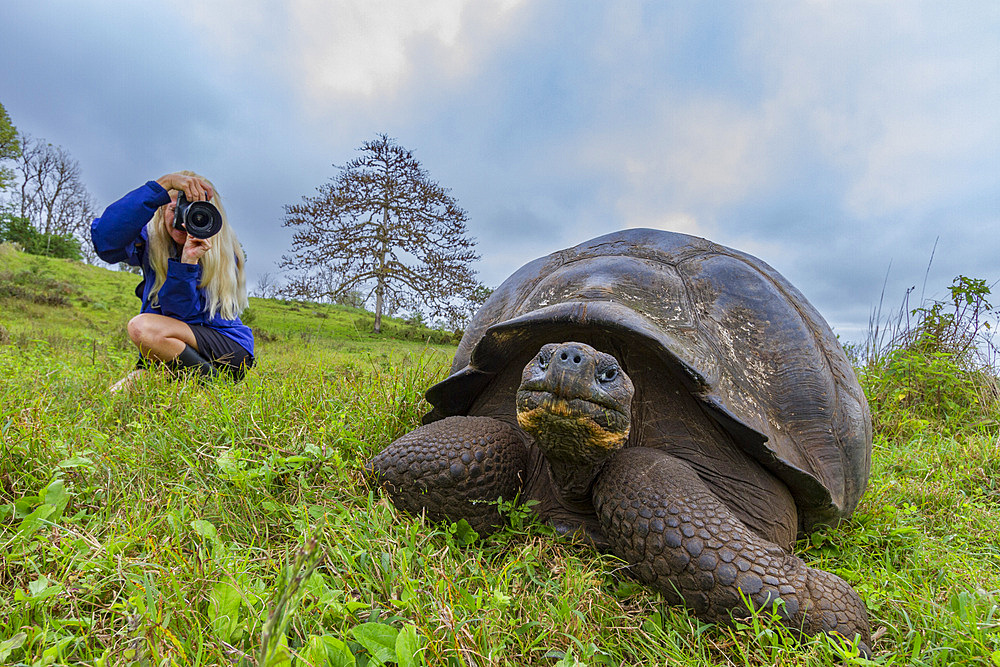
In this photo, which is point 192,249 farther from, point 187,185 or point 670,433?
point 670,433

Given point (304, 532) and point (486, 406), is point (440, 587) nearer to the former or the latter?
point (304, 532)

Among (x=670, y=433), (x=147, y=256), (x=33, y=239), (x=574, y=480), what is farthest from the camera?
(x=33, y=239)

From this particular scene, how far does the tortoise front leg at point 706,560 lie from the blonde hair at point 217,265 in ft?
11.9

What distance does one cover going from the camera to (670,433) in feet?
6.79

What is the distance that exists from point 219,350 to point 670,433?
352 cm

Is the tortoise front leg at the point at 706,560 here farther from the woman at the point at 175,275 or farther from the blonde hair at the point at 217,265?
the blonde hair at the point at 217,265

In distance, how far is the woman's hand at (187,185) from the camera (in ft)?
12.3

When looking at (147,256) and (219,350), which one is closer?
(147,256)

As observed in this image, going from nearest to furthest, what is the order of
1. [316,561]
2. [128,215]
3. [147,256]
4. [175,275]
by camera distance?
[316,561] < [128,215] < [175,275] < [147,256]

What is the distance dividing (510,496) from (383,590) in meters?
0.71

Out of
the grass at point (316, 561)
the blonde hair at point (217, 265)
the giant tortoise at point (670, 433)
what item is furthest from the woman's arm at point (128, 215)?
the giant tortoise at point (670, 433)

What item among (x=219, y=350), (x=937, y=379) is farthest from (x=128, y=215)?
(x=937, y=379)

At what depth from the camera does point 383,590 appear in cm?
154

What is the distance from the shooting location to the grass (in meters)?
1.30
